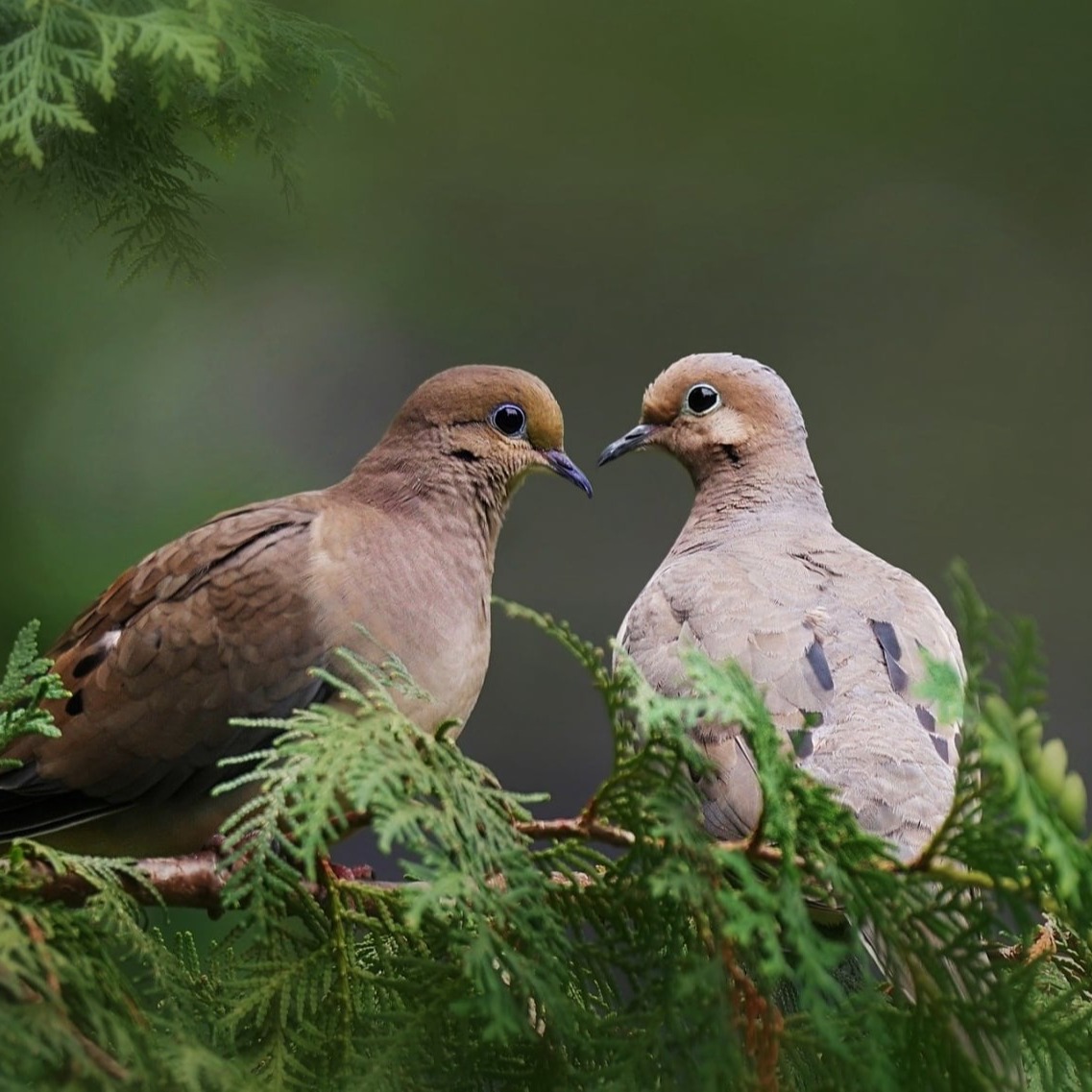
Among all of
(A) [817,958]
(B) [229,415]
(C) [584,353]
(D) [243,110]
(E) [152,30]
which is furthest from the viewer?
(C) [584,353]

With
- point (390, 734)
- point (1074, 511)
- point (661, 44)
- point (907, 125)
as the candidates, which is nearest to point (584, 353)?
point (661, 44)

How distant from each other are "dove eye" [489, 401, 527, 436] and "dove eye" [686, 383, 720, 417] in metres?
0.48

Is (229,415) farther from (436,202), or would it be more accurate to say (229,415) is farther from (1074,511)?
(1074,511)

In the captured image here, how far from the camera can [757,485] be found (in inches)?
74.5

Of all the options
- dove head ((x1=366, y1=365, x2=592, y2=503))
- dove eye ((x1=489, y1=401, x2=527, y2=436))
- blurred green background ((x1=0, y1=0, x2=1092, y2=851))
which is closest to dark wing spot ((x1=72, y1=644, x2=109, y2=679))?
dove head ((x1=366, y1=365, x2=592, y2=503))

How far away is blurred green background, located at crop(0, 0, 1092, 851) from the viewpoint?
157 inches

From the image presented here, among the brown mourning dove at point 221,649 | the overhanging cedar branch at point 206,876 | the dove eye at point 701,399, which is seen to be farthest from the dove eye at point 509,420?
the overhanging cedar branch at point 206,876

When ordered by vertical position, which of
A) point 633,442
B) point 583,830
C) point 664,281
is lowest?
point 583,830

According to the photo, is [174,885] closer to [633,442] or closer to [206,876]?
[206,876]

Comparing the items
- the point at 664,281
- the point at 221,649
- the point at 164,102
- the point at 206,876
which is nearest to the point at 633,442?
the point at 221,649

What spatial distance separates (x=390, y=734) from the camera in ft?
2.76

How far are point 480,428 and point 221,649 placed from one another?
36 centimetres

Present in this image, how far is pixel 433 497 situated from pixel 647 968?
0.71 metres

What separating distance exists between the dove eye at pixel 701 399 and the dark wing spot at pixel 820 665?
23.7 inches
